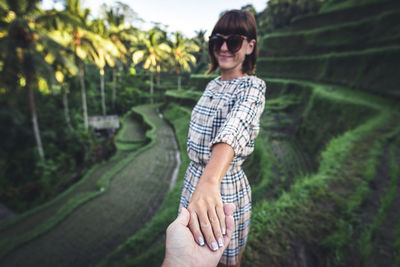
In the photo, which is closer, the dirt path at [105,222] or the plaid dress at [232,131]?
the plaid dress at [232,131]

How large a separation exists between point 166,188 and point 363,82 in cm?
894

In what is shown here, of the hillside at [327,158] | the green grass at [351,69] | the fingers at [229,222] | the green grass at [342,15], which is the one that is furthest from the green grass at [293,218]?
the green grass at [342,15]

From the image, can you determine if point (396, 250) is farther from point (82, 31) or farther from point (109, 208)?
point (82, 31)

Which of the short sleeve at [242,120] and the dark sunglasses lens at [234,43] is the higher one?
the dark sunglasses lens at [234,43]

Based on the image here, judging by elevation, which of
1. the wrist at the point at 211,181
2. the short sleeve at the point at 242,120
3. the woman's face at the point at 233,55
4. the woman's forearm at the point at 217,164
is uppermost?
the woman's face at the point at 233,55

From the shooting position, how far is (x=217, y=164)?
74cm

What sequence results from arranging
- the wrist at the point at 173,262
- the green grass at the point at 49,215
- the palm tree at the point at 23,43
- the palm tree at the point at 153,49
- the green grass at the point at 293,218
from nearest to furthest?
1. the wrist at the point at 173,262
2. the green grass at the point at 293,218
3. the green grass at the point at 49,215
4. the palm tree at the point at 23,43
5. the palm tree at the point at 153,49

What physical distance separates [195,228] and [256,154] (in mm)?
5085

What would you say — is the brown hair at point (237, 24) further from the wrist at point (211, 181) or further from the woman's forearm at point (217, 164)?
the wrist at point (211, 181)

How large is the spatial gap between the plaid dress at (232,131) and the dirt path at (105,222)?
4.78 meters

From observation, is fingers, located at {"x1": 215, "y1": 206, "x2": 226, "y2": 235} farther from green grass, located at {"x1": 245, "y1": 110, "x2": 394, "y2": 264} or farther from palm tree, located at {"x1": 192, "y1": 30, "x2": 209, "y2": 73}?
palm tree, located at {"x1": 192, "y1": 30, "x2": 209, "y2": 73}

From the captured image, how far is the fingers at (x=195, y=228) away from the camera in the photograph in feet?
2.06

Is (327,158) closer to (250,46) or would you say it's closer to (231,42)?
(250,46)

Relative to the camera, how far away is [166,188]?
7.46 metres
